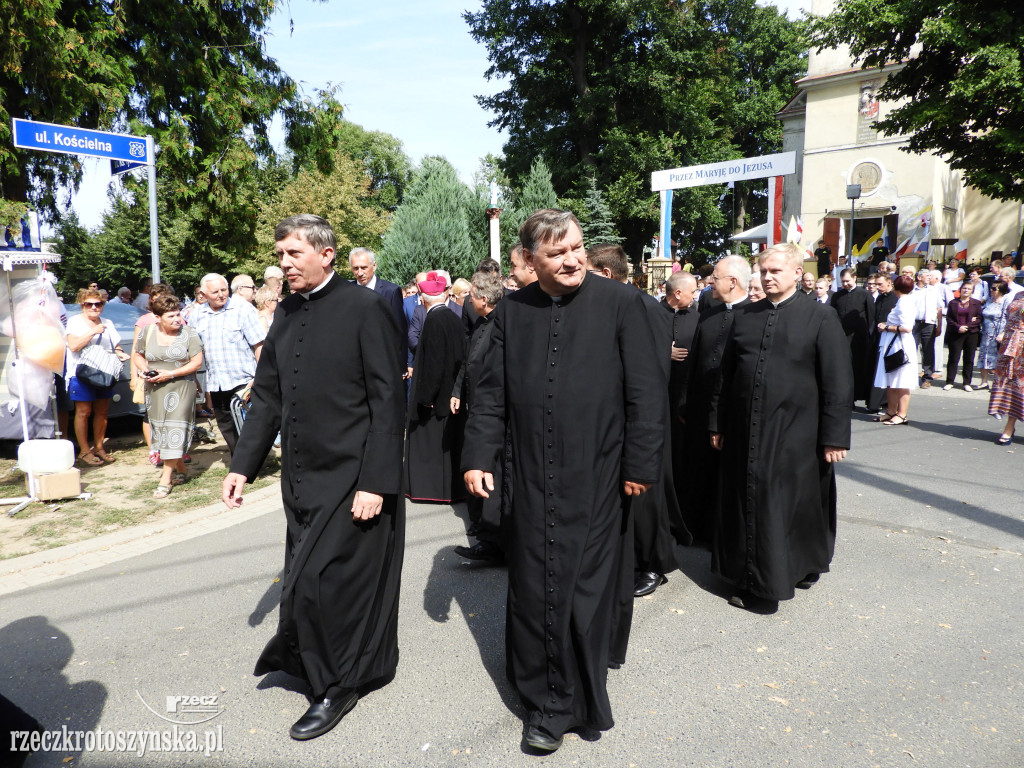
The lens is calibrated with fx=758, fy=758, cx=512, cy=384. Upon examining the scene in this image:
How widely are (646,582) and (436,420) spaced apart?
7.23 feet

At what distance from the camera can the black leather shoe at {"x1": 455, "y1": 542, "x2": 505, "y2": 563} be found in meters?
5.19

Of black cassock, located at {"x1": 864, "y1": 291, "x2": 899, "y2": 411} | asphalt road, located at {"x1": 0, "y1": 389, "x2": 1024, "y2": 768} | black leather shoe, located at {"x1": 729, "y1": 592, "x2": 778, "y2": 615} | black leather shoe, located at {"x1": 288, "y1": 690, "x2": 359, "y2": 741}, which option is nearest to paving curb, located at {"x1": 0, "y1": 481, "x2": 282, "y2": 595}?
asphalt road, located at {"x1": 0, "y1": 389, "x2": 1024, "y2": 768}

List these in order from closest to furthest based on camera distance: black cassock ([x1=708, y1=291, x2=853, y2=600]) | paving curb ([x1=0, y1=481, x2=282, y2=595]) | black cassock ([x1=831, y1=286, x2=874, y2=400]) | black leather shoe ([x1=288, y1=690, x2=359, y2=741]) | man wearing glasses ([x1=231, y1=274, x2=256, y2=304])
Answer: black leather shoe ([x1=288, y1=690, x2=359, y2=741]), black cassock ([x1=708, y1=291, x2=853, y2=600]), paving curb ([x1=0, y1=481, x2=282, y2=595]), man wearing glasses ([x1=231, y1=274, x2=256, y2=304]), black cassock ([x1=831, y1=286, x2=874, y2=400])

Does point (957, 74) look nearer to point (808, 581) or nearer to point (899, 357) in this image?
point (899, 357)

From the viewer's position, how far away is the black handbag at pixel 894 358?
9862 mm

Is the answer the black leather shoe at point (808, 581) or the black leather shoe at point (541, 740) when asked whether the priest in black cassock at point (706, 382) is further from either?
the black leather shoe at point (541, 740)

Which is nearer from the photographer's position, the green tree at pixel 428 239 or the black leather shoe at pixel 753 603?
the black leather shoe at pixel 753 603

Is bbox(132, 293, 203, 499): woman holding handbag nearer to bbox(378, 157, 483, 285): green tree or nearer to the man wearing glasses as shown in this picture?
the man wearing glasses

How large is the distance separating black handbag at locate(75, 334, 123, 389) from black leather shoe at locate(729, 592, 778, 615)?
6.63 meters

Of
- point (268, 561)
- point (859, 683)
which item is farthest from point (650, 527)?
point (268, 561)

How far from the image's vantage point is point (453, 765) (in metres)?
2.92

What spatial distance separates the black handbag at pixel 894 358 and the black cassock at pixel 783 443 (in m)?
6.26

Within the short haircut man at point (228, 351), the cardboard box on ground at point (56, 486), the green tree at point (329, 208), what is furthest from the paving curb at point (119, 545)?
the green tree at point (329, 208)

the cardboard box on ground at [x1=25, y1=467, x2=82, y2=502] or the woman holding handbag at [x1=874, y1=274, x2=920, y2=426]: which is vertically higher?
the woman holding handbag at [x1=874, y1=274, x2=920, y2=426]
